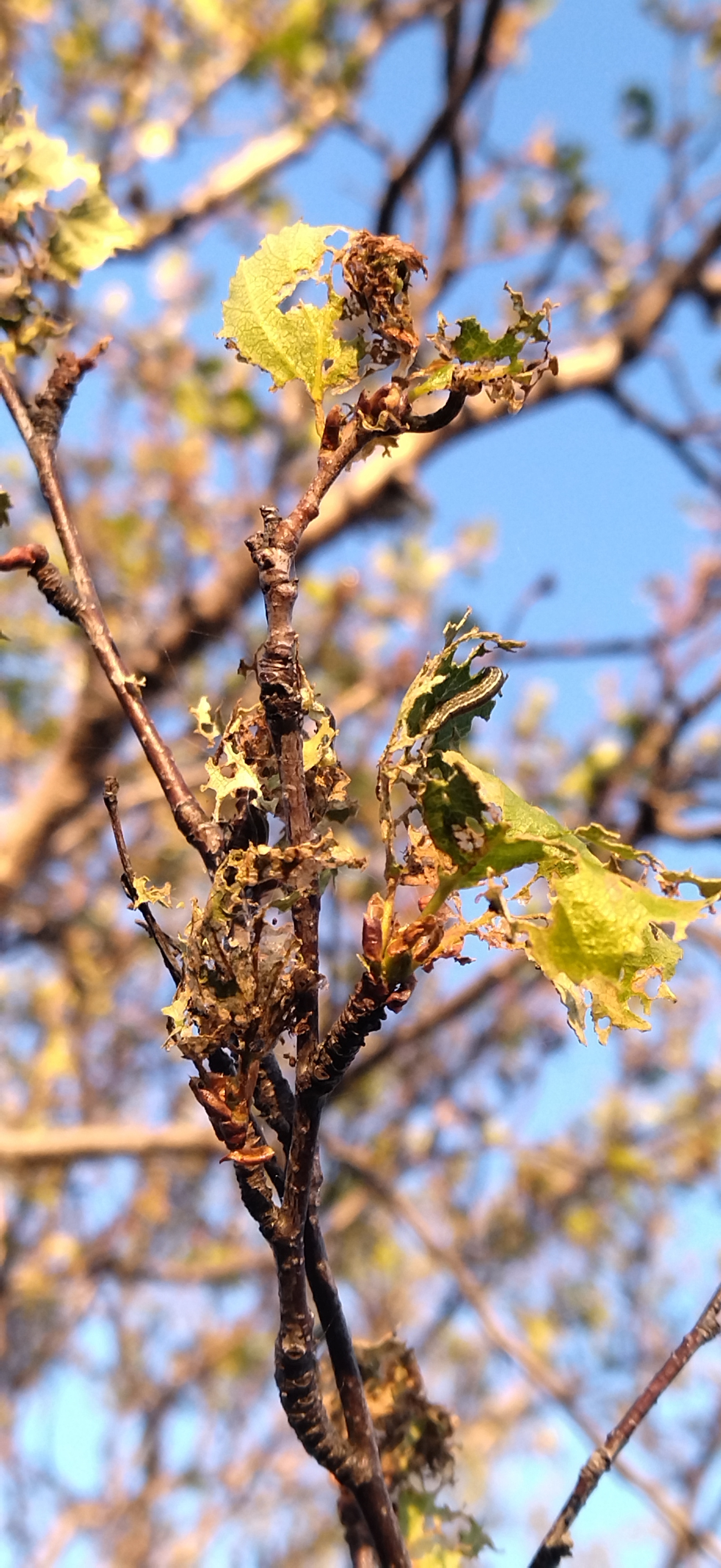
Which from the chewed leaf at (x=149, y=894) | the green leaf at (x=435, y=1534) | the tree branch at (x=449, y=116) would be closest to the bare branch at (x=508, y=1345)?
the green leaf at (x=435, y=1534)

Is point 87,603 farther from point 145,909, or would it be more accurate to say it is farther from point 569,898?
point 569,898

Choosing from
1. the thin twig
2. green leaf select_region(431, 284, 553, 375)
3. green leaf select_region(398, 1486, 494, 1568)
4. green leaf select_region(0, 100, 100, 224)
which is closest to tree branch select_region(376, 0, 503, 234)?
green leaf select_region(0, 100, 100, 224)

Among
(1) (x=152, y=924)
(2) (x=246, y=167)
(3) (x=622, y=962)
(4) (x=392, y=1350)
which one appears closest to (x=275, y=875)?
(1) (x=152, y=924)

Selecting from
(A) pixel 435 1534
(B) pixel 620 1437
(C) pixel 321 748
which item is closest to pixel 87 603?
(C) pixel 321 748

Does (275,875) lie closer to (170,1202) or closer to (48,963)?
(48,963)

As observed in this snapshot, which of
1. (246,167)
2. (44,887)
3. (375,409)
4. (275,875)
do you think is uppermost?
(246,167)

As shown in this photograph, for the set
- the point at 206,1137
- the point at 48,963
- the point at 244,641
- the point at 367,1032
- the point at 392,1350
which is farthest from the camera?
the point at 48,963

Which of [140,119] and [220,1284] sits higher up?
[140,119]
